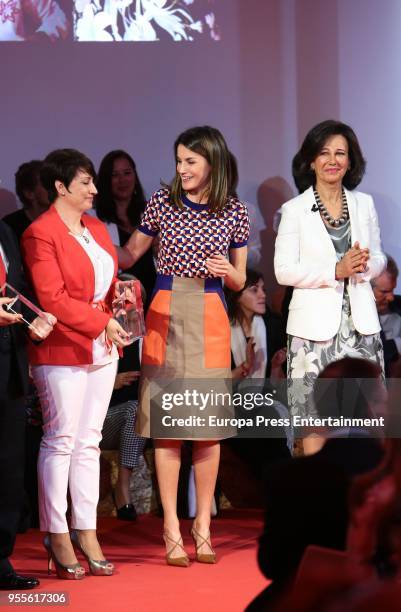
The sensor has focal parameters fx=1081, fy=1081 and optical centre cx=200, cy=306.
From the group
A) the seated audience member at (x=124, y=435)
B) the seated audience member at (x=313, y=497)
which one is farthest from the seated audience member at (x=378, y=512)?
the seated audience member at (x=124, y=435)

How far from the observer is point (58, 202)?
394cm

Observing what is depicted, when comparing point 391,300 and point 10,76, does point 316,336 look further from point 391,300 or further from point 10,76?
point 10,76

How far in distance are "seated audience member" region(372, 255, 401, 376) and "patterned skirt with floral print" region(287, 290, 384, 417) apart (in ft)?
3.48

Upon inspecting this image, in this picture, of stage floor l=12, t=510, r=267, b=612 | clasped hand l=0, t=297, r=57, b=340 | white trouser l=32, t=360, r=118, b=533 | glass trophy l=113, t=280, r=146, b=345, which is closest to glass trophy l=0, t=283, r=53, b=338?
clasped hand l=0, t=297, r=57, b=340

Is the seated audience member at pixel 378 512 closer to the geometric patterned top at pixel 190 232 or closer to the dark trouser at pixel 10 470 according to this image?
the dark trouser at pixel 10 470

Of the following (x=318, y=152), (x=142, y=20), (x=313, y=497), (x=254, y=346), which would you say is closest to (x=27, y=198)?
(x=142, y=20)

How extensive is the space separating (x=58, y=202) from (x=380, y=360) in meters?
1.46

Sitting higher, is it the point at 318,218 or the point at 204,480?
the point at 318,218

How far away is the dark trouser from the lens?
3646 millimetres

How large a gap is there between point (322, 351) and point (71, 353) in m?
1.04

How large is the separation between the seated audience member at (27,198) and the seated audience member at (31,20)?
77cm

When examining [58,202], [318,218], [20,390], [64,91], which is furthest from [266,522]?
[64,91]

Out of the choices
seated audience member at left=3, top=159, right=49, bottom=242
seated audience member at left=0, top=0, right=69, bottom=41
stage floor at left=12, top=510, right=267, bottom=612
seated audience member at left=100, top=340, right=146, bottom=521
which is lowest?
stage floor at left=12, top=510, right=267, bottom=612

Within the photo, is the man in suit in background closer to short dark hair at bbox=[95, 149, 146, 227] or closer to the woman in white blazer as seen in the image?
the woman in white blazer
